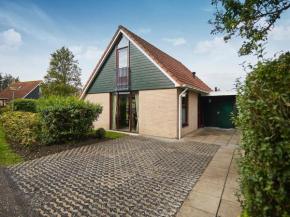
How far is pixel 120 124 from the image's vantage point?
35.9 feet

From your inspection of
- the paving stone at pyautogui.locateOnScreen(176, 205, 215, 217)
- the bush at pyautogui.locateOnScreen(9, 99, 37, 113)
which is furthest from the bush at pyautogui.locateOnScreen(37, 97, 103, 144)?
the bush at pyautogui.locateOnScreen(9, 99, 37, 113)

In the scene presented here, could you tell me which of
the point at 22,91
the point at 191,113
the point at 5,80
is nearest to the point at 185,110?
the point at 191,113

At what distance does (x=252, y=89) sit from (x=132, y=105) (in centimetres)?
873

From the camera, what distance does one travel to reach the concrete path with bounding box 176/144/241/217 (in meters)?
2.49

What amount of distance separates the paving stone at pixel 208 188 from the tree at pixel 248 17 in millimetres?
3802

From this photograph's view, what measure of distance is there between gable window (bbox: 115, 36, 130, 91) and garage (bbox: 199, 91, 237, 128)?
22.2ft

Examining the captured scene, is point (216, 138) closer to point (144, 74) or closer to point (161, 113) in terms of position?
point (161, 113)

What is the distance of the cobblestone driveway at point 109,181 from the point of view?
8.48 ft

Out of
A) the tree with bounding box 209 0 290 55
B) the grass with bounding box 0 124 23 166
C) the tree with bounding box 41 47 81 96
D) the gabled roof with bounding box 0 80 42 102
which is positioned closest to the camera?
the tree with bounding box 209 0 290 55

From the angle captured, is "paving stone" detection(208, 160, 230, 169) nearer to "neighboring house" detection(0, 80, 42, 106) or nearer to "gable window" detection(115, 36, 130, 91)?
"gable window" detection(115, 36, 130, 91)

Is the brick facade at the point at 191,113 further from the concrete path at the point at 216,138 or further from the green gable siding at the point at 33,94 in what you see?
the green gable siding at the point at 33,94

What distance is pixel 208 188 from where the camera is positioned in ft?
10.7

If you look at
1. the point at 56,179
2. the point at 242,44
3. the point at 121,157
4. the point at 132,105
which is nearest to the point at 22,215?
the point at 56,179

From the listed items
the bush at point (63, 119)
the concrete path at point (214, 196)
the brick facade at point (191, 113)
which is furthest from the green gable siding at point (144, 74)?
the concrete path at point (214, 196)
